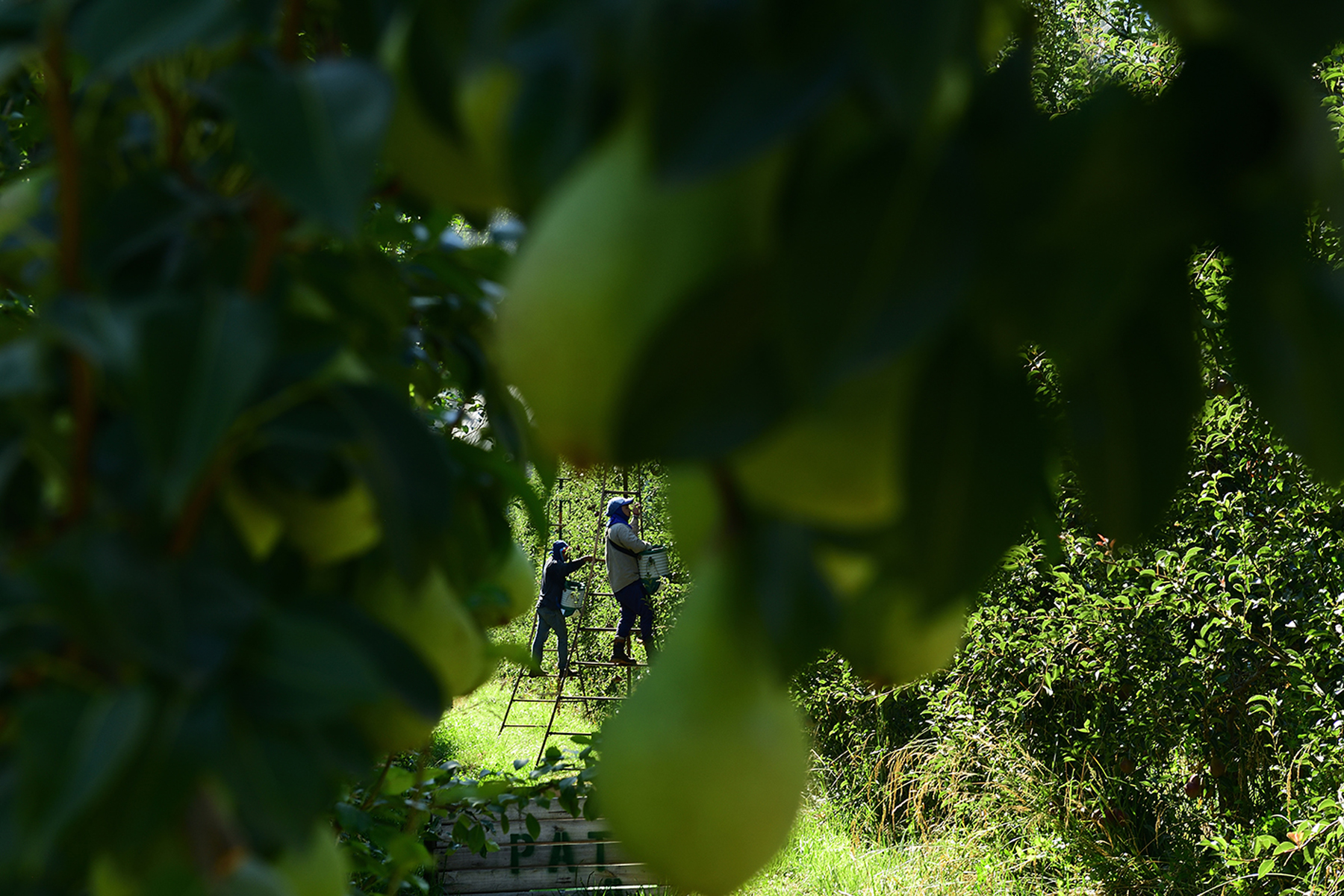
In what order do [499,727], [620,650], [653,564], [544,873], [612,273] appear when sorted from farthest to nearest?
[499,727] < [620,650] < [653,564] < [544,873] < [612,273]

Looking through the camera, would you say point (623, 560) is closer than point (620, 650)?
Yes

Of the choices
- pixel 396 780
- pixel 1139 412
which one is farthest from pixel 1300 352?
pixel 396 780

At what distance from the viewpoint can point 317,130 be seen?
0.27 metres

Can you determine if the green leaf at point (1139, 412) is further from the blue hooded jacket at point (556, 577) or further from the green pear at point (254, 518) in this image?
the blue hooded jacket at point (556, 577)

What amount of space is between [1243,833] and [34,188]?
12.0 ft

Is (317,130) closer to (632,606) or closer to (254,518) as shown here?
(254,518)

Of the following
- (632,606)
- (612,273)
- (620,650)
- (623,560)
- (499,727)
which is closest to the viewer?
(612,273)

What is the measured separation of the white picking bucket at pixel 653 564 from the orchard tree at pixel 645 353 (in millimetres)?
5571

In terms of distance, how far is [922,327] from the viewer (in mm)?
202

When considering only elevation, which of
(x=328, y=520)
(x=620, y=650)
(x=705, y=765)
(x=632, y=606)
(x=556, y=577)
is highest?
(x=556, y=577)

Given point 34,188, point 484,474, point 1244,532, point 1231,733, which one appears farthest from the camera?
point 1231,733

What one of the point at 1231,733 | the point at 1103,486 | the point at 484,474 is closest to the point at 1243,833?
the point at 1231,733

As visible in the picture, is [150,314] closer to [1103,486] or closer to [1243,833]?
[1103,486]

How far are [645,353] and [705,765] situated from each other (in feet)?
0.34
